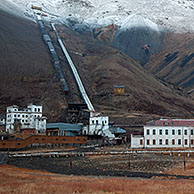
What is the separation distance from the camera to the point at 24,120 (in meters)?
73.7

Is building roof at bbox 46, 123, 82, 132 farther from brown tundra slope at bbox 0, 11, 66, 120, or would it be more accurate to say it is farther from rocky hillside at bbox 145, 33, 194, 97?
rocky hillside at bbox 145, 33, 194, 97

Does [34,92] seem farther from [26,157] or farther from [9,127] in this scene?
[26,157]

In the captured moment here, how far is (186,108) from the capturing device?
10612 centimetres

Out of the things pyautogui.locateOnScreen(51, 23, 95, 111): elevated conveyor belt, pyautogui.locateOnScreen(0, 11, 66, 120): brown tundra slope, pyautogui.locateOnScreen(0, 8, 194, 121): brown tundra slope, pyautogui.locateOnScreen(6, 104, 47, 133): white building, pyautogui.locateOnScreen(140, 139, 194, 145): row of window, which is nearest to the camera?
pyautogui.locateOnScreen(140, 139, 194, 145): row of window

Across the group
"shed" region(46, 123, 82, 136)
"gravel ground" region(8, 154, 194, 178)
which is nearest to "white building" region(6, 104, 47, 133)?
"shed" region(46, 123, 82, 136)

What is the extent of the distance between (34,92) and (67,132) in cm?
4056

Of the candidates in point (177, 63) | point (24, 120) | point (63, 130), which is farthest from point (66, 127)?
point (177, 63)

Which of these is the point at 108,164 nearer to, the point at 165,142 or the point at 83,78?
the point at 165,142

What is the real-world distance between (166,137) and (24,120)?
32.0 m

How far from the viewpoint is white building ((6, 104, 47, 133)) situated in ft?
235

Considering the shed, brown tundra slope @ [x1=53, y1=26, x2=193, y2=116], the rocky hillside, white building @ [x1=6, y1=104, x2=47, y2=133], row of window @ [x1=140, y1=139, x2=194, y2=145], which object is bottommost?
row of window @ [x1=140, y1=139, x2=194, y2=145]

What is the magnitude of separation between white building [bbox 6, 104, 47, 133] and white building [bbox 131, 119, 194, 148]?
81.8 feet

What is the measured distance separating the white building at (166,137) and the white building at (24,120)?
81.8ft

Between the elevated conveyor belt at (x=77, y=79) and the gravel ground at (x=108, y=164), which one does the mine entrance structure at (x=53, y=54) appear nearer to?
the elevated conveyor belt at (x=77, y=79)
